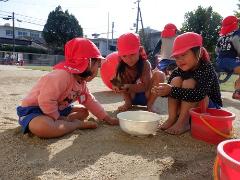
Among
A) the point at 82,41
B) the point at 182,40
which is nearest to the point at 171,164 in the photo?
the point at 182,40

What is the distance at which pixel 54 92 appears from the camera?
209cm

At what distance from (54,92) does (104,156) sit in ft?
1.92

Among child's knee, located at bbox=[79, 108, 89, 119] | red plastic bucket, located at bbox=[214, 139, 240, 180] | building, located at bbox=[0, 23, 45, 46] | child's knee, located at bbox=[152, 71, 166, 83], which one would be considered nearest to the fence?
building, located at bbox=[0, 23, 45, 46]

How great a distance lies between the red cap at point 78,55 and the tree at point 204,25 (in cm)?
2308

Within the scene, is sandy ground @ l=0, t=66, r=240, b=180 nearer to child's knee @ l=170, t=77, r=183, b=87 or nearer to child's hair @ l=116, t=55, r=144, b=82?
child's knee @ l=170, t=77, r=183, b=87

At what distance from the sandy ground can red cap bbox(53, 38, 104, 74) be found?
448mm

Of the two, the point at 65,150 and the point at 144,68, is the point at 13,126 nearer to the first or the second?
the point at 65,150

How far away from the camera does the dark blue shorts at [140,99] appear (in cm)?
311

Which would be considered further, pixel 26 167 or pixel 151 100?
pixel 151 100

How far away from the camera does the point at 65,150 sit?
1.87 m

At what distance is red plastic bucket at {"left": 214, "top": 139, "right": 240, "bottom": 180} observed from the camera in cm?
103

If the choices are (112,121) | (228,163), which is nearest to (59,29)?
(112,121)

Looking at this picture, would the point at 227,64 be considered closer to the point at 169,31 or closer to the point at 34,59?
the point at 169,31

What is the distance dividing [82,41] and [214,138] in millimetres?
1097
